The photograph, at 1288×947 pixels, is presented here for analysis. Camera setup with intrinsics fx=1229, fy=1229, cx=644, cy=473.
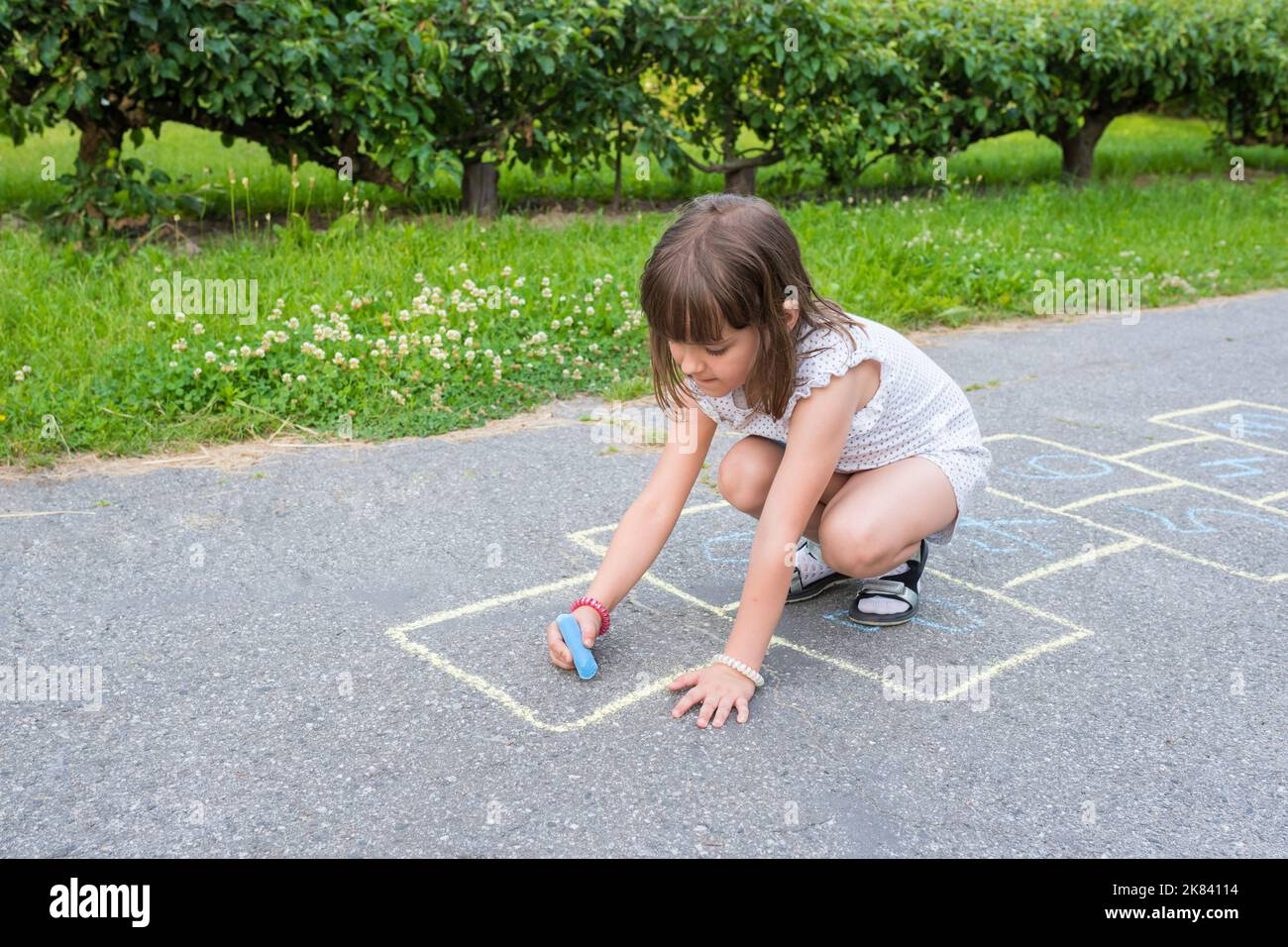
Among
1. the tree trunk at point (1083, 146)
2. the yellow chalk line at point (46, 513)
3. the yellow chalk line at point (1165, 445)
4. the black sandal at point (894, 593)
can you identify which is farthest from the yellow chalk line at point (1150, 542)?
the tree trunk at point (1083, 146)

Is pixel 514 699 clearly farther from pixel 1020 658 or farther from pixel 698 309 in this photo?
pixel 1020 658

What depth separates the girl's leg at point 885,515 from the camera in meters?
2.74

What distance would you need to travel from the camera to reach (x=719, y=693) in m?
2.48

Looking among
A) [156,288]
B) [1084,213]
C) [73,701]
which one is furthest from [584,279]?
[1084,213]

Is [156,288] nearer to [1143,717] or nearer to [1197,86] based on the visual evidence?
[1143,717]

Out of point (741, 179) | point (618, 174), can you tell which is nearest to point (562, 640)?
point (618, 174)

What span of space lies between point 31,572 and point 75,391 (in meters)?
1.12

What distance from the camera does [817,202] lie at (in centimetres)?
818

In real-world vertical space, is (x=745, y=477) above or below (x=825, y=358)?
below

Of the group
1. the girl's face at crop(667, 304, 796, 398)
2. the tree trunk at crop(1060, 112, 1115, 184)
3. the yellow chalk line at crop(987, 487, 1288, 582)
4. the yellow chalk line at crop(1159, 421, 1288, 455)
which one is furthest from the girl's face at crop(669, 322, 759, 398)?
the tree trunk at crop(1060, 112, 1115, 184)

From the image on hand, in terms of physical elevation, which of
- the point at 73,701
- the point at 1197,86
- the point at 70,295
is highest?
the point at 1197,86

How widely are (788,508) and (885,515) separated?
354mm

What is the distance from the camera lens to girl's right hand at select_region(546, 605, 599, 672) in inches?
104

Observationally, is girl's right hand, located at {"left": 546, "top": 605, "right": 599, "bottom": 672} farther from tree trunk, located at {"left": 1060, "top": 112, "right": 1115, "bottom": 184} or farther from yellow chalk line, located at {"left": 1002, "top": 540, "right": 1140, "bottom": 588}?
tree trunk, located at {"left": 1060, "top": 112, "right": 1115, "bottom": 184}
